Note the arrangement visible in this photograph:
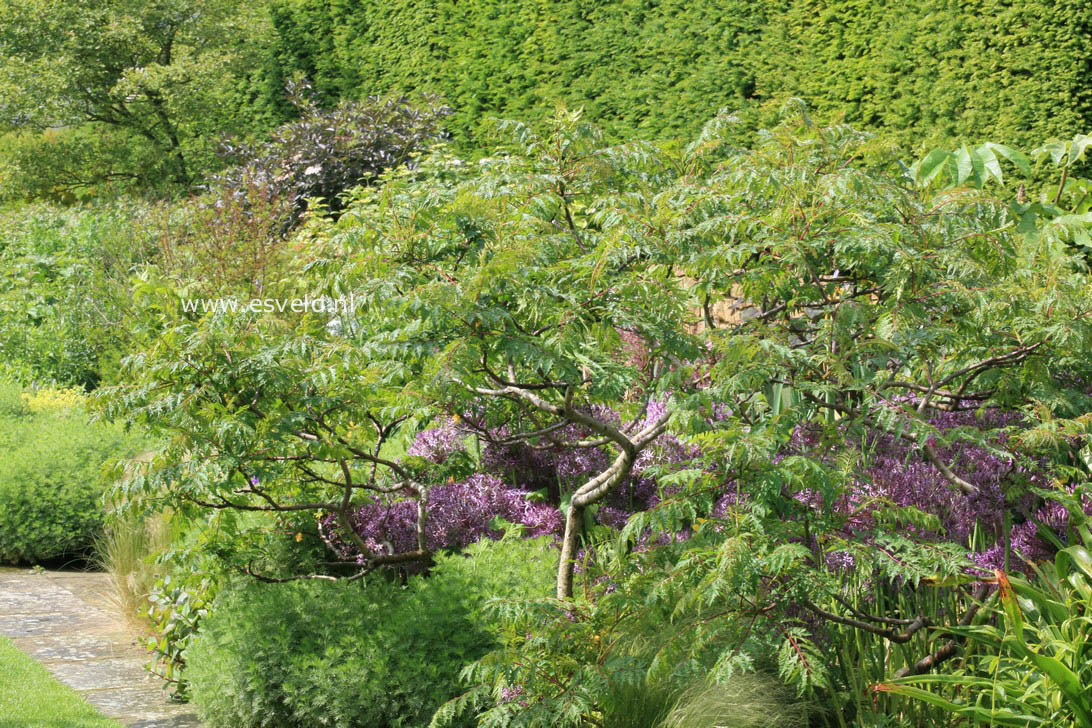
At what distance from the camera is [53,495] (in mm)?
6305

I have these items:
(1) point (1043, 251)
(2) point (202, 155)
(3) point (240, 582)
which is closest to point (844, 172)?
(1) point (1043, 251)

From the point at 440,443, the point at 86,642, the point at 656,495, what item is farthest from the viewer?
the point at 440,443

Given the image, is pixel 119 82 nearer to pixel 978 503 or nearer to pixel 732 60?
pixel 732 60

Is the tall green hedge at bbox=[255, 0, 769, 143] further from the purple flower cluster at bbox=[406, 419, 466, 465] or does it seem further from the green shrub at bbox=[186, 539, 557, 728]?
the green shrub at bbox=[186, 539, 557, 728]

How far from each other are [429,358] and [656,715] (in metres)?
1.27

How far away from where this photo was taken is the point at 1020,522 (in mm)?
4012

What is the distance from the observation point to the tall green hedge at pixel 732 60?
6673 millimetres

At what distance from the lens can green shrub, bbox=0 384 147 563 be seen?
6.29 meters

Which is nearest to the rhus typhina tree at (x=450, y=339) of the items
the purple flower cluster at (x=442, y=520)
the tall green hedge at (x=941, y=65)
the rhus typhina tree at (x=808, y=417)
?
the rhus typhina tree at (x=808, y=417)

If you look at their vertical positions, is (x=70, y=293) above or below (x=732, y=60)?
below

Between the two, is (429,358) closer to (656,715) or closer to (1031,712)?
(656,715)

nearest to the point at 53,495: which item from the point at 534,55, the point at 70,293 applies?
the point at 70,293

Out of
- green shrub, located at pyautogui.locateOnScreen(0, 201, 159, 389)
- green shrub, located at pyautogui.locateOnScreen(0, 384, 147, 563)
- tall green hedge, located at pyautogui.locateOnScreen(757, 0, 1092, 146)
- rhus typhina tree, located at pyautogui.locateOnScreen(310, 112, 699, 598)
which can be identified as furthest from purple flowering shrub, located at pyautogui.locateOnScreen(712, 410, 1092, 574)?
green shrub, located at pyautogui.locateOnScreen(0, 201, 159, 389)

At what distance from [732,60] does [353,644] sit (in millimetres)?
6978
